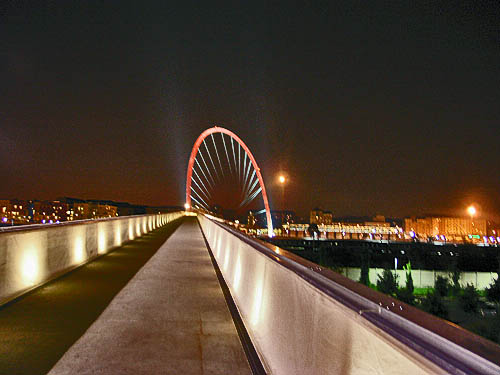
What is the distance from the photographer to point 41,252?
1243 cm

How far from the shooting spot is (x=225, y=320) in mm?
8828

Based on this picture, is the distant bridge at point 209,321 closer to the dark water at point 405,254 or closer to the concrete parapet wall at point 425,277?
the concrete parapet wall at point 425,277

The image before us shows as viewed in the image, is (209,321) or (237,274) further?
(237,274)

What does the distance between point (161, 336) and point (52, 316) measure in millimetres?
2479

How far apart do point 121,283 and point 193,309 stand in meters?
3.90

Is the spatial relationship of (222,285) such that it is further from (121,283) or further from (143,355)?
(143,355)

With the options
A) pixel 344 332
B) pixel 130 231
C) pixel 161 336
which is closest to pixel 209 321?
pixel 161 336

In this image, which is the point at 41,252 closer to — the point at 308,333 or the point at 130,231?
the point at 308,333

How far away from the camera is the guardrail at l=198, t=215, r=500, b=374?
232 centimetres

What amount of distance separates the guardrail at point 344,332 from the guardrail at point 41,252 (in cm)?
547

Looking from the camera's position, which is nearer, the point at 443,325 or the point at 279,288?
the point at 443,325

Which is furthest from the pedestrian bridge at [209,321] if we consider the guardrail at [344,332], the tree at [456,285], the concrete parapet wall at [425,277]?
the concrete parapet wall at [425,277]

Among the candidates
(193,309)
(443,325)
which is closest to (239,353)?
(193,309)

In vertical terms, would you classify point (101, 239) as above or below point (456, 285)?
above
